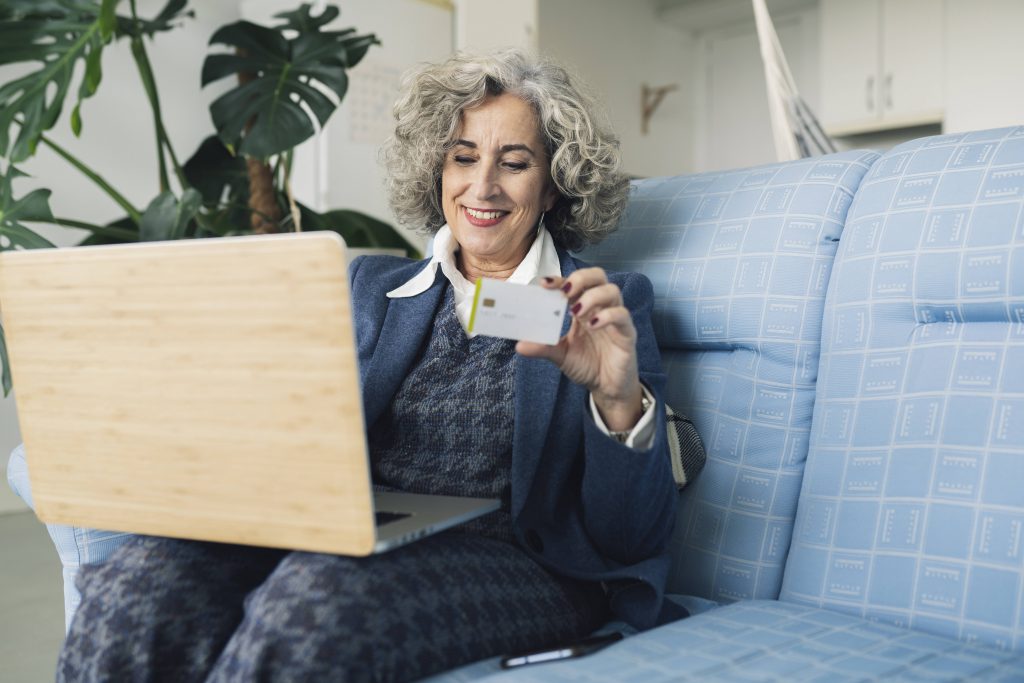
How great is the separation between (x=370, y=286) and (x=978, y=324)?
2.66 ft

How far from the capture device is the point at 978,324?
1.12 meters

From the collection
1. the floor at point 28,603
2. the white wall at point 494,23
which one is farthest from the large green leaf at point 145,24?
the floor at point 28,603

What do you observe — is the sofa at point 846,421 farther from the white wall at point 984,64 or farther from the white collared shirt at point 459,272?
the white wall at point 984,64

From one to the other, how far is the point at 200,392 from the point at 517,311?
301 mm

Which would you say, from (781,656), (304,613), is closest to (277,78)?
(304,613)

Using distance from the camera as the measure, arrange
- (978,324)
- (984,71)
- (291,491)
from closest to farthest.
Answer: (291,491), (978,324), (984,71)

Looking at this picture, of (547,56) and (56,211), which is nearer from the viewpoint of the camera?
(547,56)

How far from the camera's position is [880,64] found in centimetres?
410

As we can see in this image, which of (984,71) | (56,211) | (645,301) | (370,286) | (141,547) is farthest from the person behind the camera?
(984,71)

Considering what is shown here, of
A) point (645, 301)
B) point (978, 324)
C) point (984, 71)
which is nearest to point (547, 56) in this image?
point (645, 301)

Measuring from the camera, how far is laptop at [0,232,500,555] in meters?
0.77

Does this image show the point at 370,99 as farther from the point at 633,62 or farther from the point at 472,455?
the point at 633,62

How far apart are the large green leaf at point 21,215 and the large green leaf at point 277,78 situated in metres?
0.45

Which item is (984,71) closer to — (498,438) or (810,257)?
(810,257)
